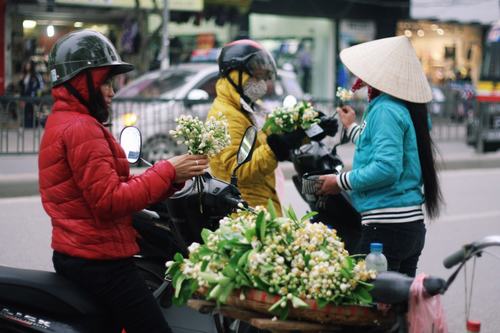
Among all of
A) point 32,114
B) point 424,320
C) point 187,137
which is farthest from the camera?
point 32,114

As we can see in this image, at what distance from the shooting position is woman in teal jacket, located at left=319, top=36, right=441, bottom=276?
13.5ft

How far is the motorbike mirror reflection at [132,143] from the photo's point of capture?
3.80 m

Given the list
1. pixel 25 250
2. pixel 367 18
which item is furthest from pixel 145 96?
pixel 367 18

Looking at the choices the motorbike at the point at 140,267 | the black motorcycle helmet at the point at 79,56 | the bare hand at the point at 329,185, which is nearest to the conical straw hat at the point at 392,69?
the bare hand at the point at 329,185

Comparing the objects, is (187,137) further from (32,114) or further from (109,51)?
(32,114)

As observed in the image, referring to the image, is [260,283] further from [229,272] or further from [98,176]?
[98,176]

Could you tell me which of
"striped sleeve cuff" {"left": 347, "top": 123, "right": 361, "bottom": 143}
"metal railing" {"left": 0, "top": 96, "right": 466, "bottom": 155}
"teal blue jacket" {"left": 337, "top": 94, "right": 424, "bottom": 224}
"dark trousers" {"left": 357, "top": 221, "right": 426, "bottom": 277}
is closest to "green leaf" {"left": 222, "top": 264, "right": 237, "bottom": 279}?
"teal blue jacket" {"left": 337, "top": 94, "right": 424, "bottom": 224}

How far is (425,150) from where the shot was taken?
4.22m

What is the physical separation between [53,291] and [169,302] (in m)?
0.75

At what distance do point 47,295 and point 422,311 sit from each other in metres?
1.39

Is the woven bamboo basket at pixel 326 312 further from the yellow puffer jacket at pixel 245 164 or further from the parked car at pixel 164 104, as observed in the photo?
the parked car at pixel 164 104

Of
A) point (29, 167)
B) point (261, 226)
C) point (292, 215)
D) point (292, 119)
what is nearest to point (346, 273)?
point (261, 226)

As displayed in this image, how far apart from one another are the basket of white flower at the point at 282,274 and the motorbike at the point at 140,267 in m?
0.52

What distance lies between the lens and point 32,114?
42.6ft
